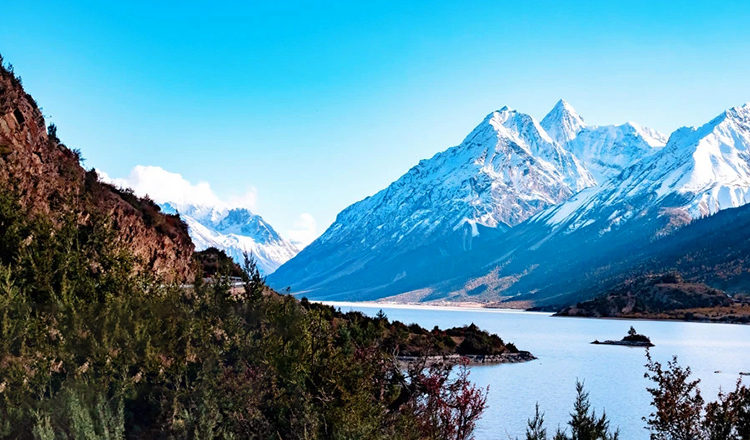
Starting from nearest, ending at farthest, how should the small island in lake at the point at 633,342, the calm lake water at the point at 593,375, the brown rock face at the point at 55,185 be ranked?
the brown rock face at the point at 55,185
the calm lake water at the point at 593,375
the small island in lake at the point at 633,342

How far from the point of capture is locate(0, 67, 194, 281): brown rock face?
37.4m

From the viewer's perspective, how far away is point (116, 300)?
30.5 meters

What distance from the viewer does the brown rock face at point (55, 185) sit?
3738 cm

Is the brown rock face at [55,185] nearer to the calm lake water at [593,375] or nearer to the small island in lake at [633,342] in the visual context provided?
the calm lake water at [593,375]

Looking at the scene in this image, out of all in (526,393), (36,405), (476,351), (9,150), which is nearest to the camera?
(36,405)

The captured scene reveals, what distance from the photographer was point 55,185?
41.2 m

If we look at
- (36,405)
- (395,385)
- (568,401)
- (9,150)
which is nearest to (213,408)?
(36,405)

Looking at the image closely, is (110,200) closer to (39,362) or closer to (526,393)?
(39,362)

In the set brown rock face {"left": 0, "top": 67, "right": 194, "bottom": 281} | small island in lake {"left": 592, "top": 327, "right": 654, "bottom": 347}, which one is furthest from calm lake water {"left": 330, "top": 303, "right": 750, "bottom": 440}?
brown rock face {"left": 0, "top": 67, "right": 194, "bottom": 281}

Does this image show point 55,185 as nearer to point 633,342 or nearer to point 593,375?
point 593,375

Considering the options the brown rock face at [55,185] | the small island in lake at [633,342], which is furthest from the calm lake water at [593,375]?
the brown rock face at [55,185]

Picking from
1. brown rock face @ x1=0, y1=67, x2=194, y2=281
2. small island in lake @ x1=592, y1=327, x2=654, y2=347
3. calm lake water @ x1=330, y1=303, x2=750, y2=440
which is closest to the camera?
brown rock face @ x1=0, y1=67, x2=194, y2=281

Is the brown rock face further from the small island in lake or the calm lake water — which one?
the small island in lake

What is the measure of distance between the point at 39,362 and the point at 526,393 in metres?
48.3
